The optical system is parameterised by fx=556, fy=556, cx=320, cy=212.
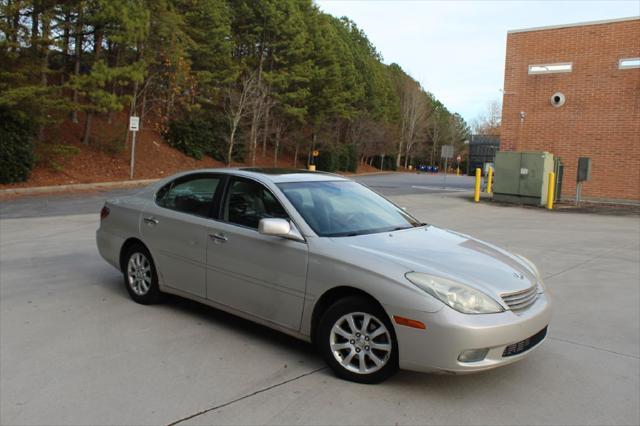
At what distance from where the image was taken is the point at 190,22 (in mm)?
29969

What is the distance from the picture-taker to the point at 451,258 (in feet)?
13.5

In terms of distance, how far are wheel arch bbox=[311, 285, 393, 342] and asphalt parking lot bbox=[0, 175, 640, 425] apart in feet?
1.17

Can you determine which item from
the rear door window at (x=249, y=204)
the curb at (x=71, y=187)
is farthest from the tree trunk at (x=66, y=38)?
the rear door window at (x=249, y=204)

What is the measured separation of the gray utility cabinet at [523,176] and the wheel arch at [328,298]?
16299 mm

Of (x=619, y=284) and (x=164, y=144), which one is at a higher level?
(x=164, y=144)

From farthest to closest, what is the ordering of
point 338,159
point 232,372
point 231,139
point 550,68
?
point 338,159 < point 231,139 < point 550,68 < point 232,372

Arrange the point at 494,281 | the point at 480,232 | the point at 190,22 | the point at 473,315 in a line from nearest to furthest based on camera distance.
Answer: the point at 473,315
the point at 494,281
the point at 480,232
the point at 190,22

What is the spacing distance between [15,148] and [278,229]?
17.9m

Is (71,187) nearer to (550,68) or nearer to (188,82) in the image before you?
(188,82)

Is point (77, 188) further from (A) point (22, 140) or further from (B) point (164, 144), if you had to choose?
(B) point (164, 144)

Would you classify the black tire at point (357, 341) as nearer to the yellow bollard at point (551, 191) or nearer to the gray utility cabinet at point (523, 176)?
the yellow bollard at point (551, 191)

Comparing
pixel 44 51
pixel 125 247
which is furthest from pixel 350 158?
pixel 125 247

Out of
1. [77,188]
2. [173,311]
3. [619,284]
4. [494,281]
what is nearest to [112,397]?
[173,311]

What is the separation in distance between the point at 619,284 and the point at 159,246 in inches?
229
